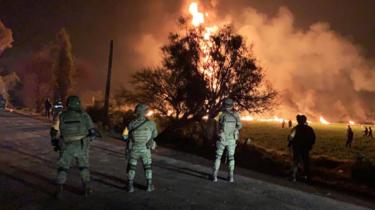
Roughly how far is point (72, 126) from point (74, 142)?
0.37 m

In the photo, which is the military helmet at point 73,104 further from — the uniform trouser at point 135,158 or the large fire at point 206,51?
the large fire at point 206,51

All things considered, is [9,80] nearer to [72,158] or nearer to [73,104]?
[73,104]

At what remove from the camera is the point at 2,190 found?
30.2ft

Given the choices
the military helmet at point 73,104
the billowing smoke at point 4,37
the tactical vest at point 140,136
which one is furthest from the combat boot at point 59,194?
the billowing smoke at point 4,37

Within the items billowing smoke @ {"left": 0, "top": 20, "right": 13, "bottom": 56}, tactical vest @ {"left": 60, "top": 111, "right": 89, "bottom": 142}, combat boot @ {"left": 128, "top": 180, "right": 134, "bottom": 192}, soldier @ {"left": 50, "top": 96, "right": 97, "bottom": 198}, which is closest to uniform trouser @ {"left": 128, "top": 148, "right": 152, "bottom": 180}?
combat boot @ {"left": 128, "top": 180, "right": 134, "bottom": 192}

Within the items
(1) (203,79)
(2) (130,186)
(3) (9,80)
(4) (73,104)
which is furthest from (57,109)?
(3) (9,80)

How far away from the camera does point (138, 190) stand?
9.70 metres

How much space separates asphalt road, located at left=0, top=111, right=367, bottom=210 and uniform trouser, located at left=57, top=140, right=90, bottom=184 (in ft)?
1.63

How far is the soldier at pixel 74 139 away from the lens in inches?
345

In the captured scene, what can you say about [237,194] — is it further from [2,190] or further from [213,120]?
[213,120]

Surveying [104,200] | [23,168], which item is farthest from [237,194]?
[23,168]

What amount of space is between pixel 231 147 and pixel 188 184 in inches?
64.8

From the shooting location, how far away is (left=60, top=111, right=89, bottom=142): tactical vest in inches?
349

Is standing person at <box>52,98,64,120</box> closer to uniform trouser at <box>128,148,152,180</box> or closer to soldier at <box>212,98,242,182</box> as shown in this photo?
uniform trouser at <box>128,148,152,180</box>
